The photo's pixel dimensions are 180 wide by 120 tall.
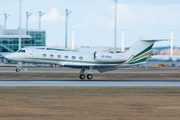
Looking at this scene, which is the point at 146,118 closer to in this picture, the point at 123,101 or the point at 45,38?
the point at 123,101

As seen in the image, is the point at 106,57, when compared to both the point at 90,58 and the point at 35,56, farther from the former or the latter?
the point at 35,56

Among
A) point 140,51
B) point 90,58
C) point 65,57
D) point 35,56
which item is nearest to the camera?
point 35,56

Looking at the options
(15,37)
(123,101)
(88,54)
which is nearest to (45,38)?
(15,37)

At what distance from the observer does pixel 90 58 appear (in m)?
32.4

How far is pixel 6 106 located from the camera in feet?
47.2

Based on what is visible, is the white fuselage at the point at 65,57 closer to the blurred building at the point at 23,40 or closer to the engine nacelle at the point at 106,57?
the engine nacelle at the point at 106,57

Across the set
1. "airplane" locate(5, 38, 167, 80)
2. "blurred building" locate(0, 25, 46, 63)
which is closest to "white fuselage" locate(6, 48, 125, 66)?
"airplane" locate(5, 38, 167, 80)

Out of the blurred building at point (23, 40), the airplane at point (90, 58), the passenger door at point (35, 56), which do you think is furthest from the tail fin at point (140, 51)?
the blurred building at point (23, 40)

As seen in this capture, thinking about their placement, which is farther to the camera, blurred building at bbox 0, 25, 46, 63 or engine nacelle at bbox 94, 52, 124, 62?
blurred building at bbox 0, 25, 46, 63

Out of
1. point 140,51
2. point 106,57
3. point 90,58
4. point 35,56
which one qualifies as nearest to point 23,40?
point 35,56

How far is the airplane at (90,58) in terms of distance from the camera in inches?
1228

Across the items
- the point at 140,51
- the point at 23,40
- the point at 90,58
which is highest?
the point at 23,40

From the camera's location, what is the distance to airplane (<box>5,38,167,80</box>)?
31.2 metres

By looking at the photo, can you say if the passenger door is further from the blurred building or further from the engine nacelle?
the blurred building
